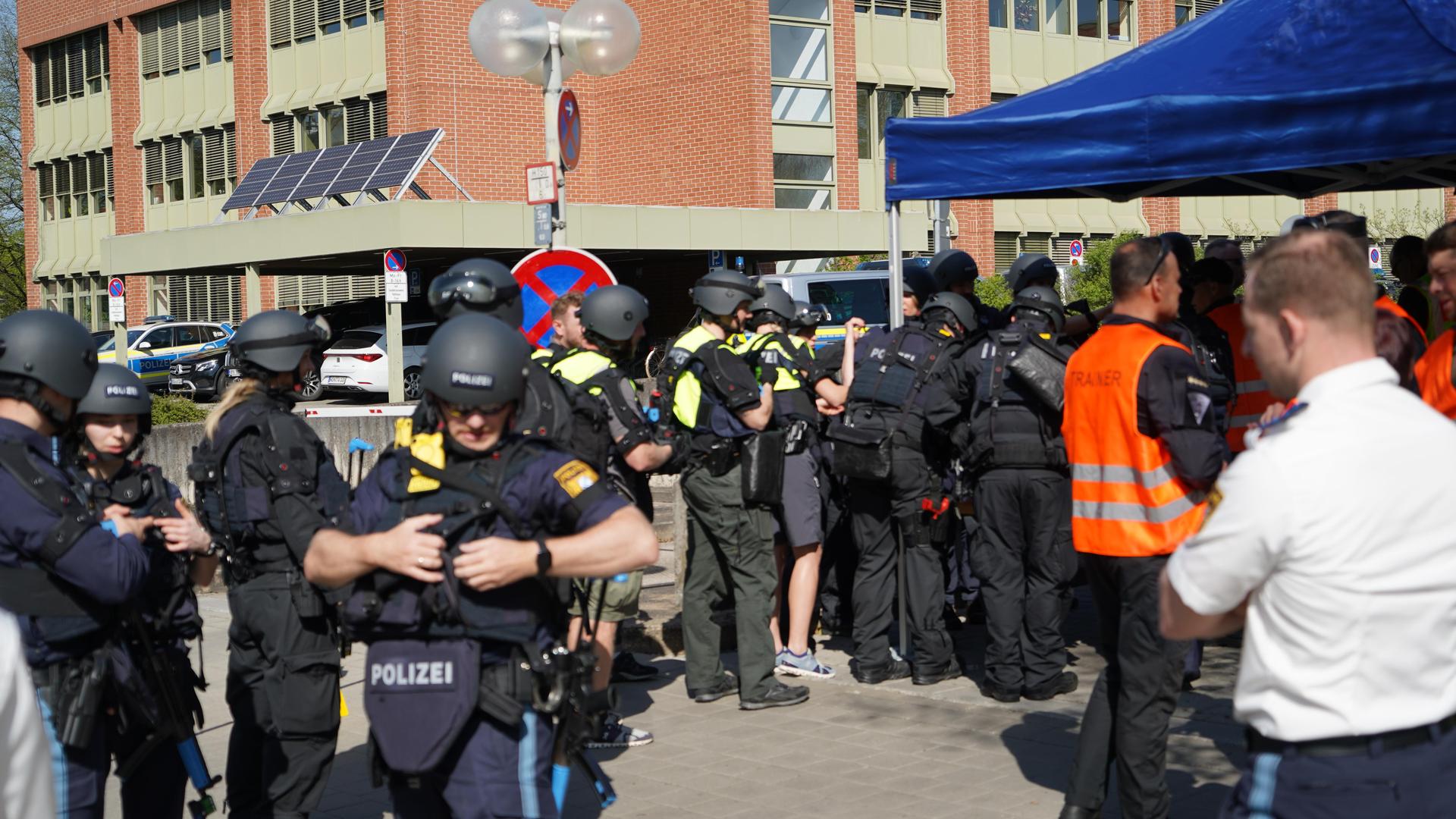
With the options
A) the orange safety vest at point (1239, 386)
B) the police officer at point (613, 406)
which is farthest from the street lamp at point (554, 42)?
the orange safety vest at point (1239, 386)

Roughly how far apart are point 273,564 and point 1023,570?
160 inches

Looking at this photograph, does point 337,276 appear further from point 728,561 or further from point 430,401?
point 430,401

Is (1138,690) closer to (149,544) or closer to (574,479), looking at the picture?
(574,479)

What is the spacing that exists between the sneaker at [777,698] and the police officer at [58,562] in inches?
159

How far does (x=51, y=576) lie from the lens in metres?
3.98

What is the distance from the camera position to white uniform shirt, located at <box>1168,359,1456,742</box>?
273cm

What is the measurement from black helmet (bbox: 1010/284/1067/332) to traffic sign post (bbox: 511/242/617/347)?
2028mm

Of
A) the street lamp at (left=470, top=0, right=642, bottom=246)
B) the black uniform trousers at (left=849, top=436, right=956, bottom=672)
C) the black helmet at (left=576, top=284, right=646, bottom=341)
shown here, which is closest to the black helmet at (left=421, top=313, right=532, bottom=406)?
the black helmet at (left=576, top=284, right=646, bottom=341)

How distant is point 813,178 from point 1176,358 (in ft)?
103

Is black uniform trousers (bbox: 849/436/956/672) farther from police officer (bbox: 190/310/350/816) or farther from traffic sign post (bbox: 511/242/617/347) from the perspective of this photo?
police officer (bbox: 190/310/350/816)

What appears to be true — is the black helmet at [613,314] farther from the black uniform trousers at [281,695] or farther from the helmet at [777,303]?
the black uniform trousers at [281,695]

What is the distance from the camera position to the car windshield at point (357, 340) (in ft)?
90.5

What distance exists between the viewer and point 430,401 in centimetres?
396

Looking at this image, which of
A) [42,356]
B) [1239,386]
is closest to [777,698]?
[1239,386]
